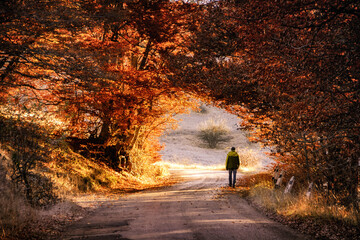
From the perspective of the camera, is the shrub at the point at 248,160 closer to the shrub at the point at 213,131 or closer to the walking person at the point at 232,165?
the walking person at the point at 232,165

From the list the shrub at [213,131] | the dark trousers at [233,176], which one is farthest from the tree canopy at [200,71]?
the shrub at [213,131]

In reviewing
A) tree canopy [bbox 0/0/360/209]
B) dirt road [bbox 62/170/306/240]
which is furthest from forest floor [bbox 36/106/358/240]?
tree canopy [bbox 0/0/360/209]

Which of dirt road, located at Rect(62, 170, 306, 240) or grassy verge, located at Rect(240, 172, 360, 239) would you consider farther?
grassy verge, located at Rect(240, 172, 360, 239)

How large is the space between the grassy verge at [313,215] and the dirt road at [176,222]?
0.44 m

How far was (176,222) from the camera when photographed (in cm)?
728

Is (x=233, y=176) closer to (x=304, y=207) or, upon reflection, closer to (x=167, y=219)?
(x=304, y=207)

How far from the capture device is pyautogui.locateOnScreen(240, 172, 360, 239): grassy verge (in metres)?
6.47

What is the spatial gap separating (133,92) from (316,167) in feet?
25.2

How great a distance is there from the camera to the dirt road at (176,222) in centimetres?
629

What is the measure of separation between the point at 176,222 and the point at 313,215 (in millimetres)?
3470

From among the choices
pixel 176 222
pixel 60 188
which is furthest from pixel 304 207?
pixel 60 188

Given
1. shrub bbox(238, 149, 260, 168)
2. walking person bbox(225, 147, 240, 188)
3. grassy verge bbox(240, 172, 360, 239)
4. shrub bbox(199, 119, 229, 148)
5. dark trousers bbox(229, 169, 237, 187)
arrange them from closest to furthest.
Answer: grassy verge bbox(240, 172, 360, 239) < dark trousers bbox(229, 169, 237, 187) < walking person bbox(225, 147, 240, 188) < shrub bbox(238, 149, 260, 168) < shrub bbox(199, 119, 229, 148)

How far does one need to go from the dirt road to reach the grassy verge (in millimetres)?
438

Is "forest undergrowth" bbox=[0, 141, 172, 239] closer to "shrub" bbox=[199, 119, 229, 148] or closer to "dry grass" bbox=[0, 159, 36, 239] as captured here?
"dry grass" bbox=[0, 159, 36, 239]
